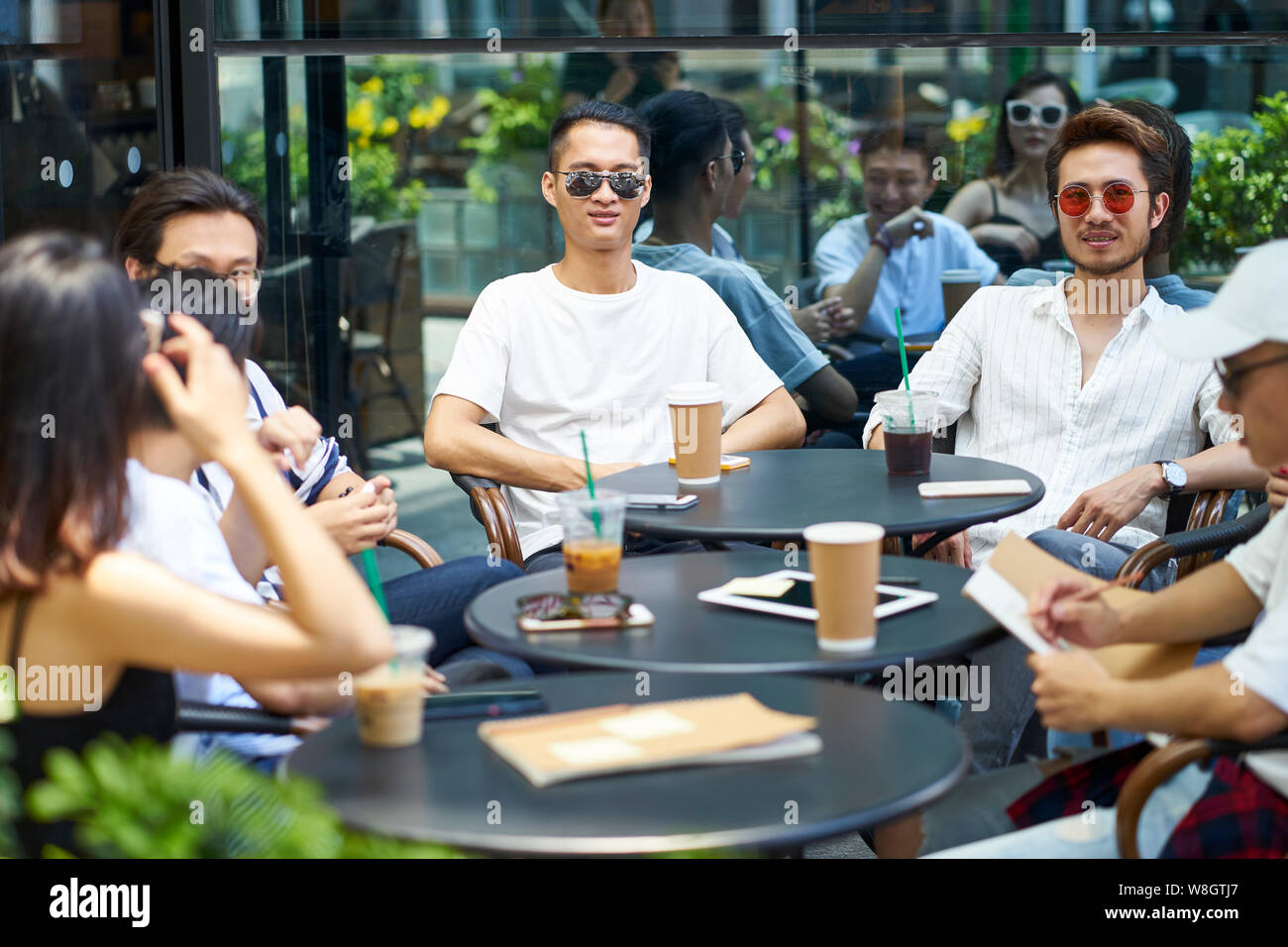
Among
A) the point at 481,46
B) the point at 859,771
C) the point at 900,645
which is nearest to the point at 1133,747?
the point at 900,645

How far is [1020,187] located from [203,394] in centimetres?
347

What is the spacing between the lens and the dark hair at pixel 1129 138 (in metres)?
3.44

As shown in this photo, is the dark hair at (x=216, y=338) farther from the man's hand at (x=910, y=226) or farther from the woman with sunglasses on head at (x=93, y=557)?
the man's hand at (x=910, y=226)

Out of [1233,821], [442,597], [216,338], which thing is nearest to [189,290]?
[216,338]

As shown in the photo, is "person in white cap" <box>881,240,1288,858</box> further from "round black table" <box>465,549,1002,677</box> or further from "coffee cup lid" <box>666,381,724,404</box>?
"coffee cup lid" <box>666,381,724,404</box>

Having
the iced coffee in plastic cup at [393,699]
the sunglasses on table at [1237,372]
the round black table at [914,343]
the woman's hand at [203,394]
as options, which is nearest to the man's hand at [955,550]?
the round black table at [914,343]

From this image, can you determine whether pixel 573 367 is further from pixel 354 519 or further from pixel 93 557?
pixel 93 557

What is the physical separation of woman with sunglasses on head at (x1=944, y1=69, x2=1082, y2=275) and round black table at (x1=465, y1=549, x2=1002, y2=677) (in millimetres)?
2459

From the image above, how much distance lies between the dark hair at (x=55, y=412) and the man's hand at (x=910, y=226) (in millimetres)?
3396

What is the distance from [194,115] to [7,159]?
0.60 meters

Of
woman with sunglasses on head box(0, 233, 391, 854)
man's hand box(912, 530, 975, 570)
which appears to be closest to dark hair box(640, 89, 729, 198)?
man's hand box(912, 530, 975, 570)

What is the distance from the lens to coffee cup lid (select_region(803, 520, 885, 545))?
6.30 ft

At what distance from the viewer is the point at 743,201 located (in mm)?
4633

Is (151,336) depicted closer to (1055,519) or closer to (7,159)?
(1055,519)
